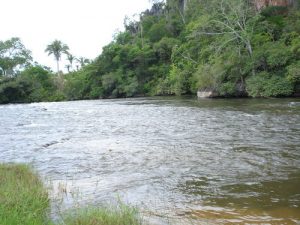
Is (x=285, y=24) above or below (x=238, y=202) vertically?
above

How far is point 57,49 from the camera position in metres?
88.0

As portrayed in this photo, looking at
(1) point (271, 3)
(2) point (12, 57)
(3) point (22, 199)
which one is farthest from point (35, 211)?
(2) point (12, 57)

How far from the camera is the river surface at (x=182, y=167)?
6.20 meters

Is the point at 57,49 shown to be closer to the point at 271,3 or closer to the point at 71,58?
the point at 71,58

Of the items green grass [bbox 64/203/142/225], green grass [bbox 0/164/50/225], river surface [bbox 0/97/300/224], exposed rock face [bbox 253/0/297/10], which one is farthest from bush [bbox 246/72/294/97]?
green grass [bbox 64/203/142/225]

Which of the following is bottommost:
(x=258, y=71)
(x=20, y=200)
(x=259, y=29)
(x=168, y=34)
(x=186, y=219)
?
(x=186, y=219)

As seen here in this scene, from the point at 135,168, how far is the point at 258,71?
103ft

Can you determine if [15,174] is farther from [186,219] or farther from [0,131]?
[0,131]

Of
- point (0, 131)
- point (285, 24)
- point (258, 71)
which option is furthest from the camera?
point (285, 24)

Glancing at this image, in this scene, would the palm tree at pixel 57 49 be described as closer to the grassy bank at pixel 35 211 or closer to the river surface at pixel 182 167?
the river surface at pixel 182 167

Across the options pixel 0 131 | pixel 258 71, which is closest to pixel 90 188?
pixel 0 131

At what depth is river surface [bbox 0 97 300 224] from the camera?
20.4 feet

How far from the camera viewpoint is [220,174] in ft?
27.6

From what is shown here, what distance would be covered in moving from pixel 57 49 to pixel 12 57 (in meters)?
12.5
